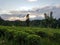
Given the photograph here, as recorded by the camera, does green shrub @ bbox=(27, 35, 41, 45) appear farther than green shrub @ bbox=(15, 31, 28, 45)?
No

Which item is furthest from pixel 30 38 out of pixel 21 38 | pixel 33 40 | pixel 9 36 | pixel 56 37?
pixel 9 36

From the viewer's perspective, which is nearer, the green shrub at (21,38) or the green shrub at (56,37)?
the green shrub at (21,38)

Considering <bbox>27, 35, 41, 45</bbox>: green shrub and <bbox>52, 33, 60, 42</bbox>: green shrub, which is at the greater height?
<bbox>27, 35, 41, 45</bbox>: green shrub

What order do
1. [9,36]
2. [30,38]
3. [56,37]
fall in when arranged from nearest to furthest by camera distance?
[30,38]
[56,37]
[9,36]

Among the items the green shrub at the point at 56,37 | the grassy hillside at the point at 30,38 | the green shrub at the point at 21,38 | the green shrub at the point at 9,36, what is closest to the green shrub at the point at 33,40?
the grassy hillside at the point at 30,38

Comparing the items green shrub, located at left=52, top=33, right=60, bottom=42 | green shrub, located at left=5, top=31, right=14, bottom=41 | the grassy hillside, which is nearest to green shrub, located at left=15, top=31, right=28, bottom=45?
the grassy hillside

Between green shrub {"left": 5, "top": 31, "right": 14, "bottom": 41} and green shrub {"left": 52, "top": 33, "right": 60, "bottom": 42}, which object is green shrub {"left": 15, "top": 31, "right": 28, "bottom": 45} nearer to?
green shrub {"left": 5, "top": 31, "right": 14, "bottom": 41}

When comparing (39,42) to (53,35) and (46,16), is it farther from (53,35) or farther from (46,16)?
(46,16)

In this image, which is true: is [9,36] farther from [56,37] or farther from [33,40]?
[33,40]

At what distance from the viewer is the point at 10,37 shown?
1859 cm

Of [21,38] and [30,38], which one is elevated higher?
[30,38]

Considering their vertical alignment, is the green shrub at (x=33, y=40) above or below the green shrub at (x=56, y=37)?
above

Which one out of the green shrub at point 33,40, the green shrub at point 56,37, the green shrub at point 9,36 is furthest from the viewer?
the green shrub at point 9,36

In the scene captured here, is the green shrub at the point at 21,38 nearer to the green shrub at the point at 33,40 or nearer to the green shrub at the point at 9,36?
the green shrub at the point at 33,40
